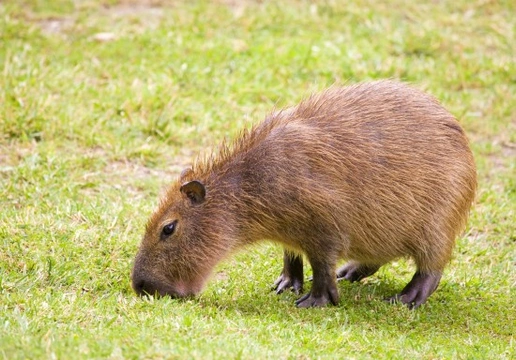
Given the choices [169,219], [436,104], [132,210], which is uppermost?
[436,104]

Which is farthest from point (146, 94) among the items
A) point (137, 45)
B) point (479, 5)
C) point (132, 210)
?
point (479, 5)

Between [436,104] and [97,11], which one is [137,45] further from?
[436,104]

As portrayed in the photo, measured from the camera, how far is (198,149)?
8.38 metres

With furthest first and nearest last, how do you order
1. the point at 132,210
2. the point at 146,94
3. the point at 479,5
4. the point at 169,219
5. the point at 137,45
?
the point at 479,5, the point at 137,45, the point at 146,94, the point at 132,210, the point at 169,219

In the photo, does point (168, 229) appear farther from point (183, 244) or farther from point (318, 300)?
point (318, 300)

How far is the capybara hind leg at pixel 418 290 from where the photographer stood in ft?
19.8

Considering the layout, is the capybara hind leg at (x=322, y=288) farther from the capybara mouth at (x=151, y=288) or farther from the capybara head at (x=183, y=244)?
the capybara mouth at (x=151, y=288)

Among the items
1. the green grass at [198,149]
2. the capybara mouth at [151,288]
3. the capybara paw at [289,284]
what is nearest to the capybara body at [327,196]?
the capybara mouth at [151,288]

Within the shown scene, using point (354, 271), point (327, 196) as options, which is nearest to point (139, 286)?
point (327, 196)

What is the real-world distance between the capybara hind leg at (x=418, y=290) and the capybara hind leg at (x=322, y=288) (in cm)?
48

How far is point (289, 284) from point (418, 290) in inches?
35.2

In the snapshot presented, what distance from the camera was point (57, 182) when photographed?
7.27m

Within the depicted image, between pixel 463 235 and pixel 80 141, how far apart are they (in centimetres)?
348

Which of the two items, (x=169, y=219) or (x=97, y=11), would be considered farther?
(x=97, y=11)
